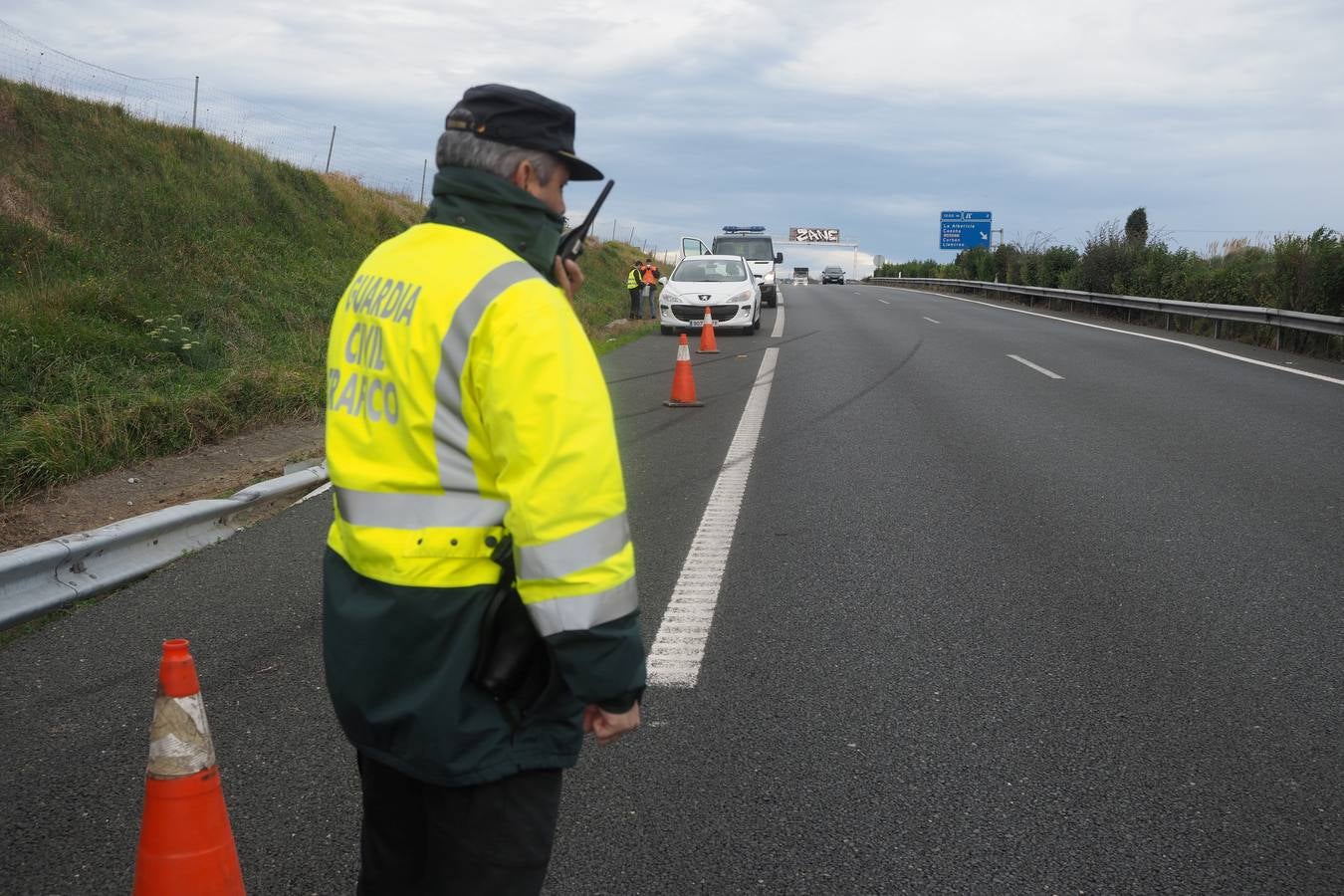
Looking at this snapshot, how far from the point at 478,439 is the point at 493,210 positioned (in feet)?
1.39

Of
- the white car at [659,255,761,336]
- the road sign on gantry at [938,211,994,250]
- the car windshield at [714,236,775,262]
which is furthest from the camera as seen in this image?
the road sign on gantry at [938,211,994,250]

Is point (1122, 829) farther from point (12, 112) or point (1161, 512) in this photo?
point (12, 112)

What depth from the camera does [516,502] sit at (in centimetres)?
191

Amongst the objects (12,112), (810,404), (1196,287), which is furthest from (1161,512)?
(1196,287)

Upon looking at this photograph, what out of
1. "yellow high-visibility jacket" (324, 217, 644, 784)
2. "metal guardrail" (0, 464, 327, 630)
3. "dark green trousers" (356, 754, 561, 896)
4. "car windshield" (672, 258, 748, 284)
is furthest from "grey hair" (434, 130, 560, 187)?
"car windshield" (672, 258, 748, 284)

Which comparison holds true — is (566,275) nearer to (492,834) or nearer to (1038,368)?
(492,834)

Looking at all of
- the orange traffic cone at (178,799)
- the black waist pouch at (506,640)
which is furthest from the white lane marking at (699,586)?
the black waist pouch at (506,640)

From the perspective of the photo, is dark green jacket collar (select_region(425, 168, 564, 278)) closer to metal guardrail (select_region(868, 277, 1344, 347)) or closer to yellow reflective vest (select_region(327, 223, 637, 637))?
yellow reflective vest (select_region(327, 223, 637, 637))

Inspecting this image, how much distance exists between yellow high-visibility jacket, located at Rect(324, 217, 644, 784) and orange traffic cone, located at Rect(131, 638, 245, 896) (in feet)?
2.10

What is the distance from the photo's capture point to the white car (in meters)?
21.8

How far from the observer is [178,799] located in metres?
2.61

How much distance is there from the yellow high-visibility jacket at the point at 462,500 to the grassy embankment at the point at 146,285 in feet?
19.8

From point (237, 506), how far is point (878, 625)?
160 inches

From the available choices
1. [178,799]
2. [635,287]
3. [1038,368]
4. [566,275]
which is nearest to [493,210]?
[566,275]
